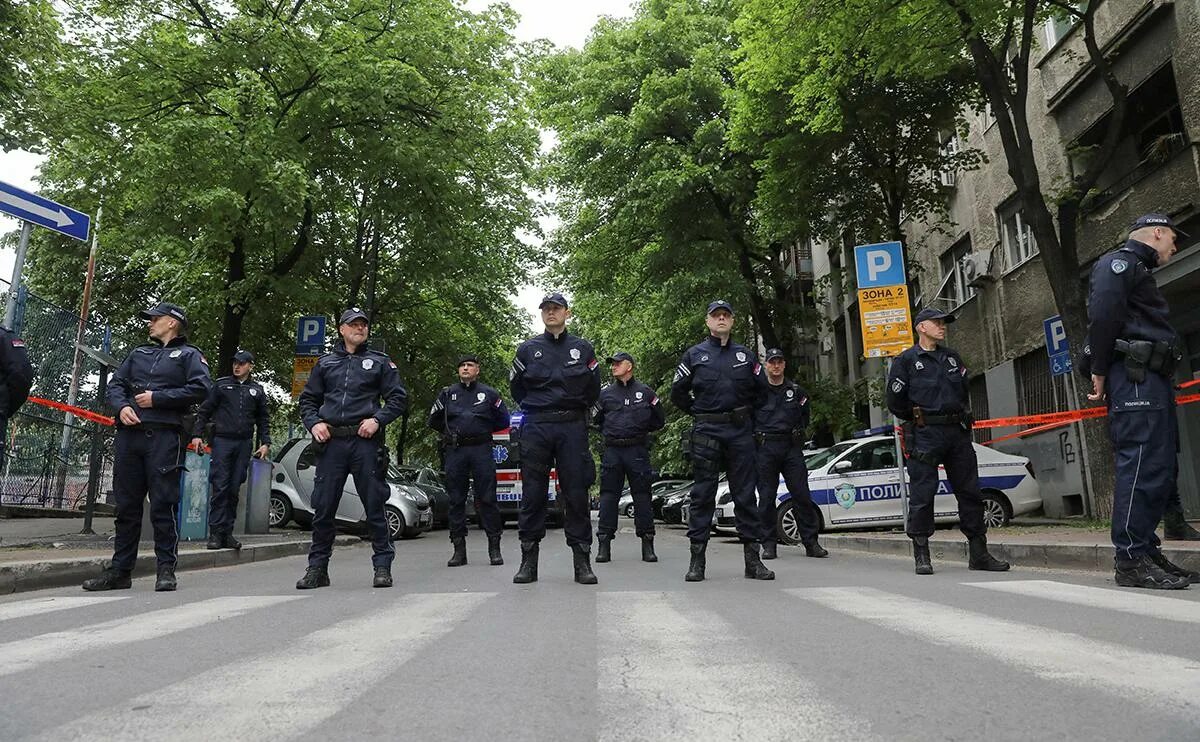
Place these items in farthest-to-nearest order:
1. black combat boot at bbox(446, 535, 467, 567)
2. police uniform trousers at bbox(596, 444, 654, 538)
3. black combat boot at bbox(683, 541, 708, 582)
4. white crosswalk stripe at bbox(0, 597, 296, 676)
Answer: police uniform trousers at bbox(596, 444, 654, 538) < black combat boot at bbox(446, 535, 467, 567) < black combat boot at bbox(683, 541, 708, 582) < white crosswalk stripe at bbox(0, 597, 296, 676)

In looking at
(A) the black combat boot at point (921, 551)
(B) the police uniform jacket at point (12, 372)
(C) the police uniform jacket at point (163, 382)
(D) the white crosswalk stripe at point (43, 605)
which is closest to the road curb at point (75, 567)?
(D) the white crosswalk stripe at point (43, 605)

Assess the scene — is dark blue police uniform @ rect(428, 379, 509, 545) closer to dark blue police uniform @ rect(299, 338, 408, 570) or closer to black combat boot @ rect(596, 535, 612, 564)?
black combat boot @ rect(596, 535, 612, 564)

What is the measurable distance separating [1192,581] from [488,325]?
18710mm

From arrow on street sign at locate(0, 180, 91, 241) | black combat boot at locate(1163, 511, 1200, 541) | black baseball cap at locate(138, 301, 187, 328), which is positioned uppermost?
arrow on street sign at locate(0, 180, 91, 241)

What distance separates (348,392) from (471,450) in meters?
2.36

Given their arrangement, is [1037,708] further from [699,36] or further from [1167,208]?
[699,36]

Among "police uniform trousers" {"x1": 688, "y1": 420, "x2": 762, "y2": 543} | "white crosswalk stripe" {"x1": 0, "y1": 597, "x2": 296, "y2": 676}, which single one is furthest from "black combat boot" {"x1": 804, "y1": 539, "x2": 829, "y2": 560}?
"white crosswalk stripe" {"x1": 0, "y1": 597, "x2": 296, "y2": 676}

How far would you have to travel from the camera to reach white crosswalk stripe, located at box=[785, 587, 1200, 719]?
2.75m

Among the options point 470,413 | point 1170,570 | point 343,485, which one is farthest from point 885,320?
point 343,485

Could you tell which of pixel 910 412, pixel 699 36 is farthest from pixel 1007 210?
pixel 910 412

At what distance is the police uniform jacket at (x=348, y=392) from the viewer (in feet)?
22.5

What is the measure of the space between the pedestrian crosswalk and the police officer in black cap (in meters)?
1.57

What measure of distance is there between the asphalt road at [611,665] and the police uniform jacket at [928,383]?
5.70 ft

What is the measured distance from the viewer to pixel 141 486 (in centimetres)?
651
